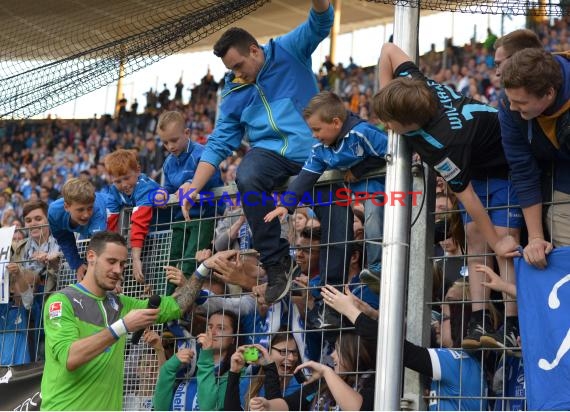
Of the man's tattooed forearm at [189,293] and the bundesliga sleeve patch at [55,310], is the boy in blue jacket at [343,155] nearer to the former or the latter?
the man's tattooed forearm at [189,293]

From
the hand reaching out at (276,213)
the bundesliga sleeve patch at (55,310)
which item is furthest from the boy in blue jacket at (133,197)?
the hand reaching out at (276,213)

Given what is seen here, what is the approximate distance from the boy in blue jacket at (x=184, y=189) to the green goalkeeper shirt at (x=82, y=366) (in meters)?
0.70

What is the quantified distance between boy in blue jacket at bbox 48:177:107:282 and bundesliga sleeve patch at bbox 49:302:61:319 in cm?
97

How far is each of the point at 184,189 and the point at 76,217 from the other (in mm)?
838

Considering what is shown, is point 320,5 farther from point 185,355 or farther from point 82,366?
point 82,366

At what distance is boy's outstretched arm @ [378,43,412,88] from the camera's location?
16.6 feet

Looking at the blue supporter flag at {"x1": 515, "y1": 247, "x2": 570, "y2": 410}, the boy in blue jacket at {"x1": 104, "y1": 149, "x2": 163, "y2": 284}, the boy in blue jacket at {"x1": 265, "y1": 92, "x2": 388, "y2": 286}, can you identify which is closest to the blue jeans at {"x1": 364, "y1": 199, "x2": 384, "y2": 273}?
the boy in blue jacket at {"x1": 265, "y1": 92, "x2": 388, "y2": 286}

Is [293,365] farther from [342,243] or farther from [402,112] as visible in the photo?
[402,112]

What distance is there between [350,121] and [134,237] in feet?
5.71

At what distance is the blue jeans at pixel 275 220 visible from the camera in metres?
5.49

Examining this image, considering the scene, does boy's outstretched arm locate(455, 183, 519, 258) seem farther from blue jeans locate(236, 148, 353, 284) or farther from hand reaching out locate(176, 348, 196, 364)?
hand reaching out locate(176, 348, 196, 364)

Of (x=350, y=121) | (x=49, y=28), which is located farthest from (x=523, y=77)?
(x=49, y=28)

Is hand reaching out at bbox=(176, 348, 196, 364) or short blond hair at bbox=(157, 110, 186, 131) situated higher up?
short blond hair at bbox=(157, 110, 186, 131)

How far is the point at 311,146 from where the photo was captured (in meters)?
6.04
